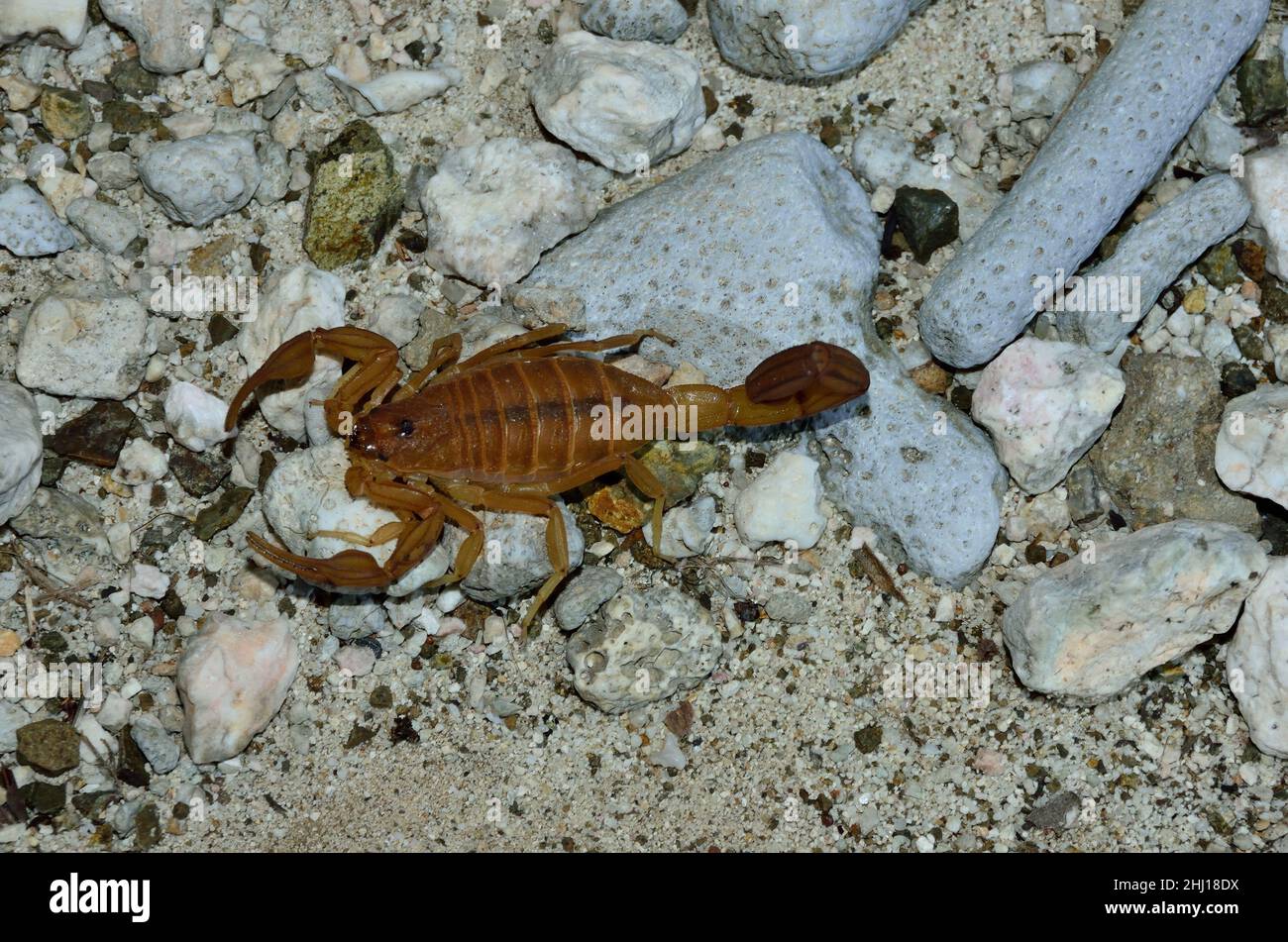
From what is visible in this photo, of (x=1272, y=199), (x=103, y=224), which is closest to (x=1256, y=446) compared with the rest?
(x=1272, y=199)

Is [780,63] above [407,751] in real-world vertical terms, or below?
above

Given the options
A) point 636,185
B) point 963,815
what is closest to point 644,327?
point 636,185

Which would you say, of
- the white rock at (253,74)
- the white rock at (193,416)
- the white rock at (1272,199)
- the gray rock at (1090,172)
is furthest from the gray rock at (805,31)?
the white rock at (193,416)

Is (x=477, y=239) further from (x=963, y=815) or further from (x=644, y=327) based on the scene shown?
(x=963, y=815)

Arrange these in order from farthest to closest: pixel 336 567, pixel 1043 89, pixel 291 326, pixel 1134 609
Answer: pixel 1043 89
pixel 291 326
pixel 1134 609
pixel 336 567

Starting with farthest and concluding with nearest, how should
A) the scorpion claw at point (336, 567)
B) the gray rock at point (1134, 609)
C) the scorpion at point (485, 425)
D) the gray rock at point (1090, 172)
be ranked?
1. the gray rock at point (1090, 172)
2. the scorpion at point (485, 425)
3. the gray rock at point (1134, 609)
4. the scorpion claw at point (336, 567)

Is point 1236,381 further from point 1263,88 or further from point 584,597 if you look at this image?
point 584,597

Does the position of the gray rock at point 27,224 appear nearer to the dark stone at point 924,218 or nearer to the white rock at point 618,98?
the white rock at point 618,98
